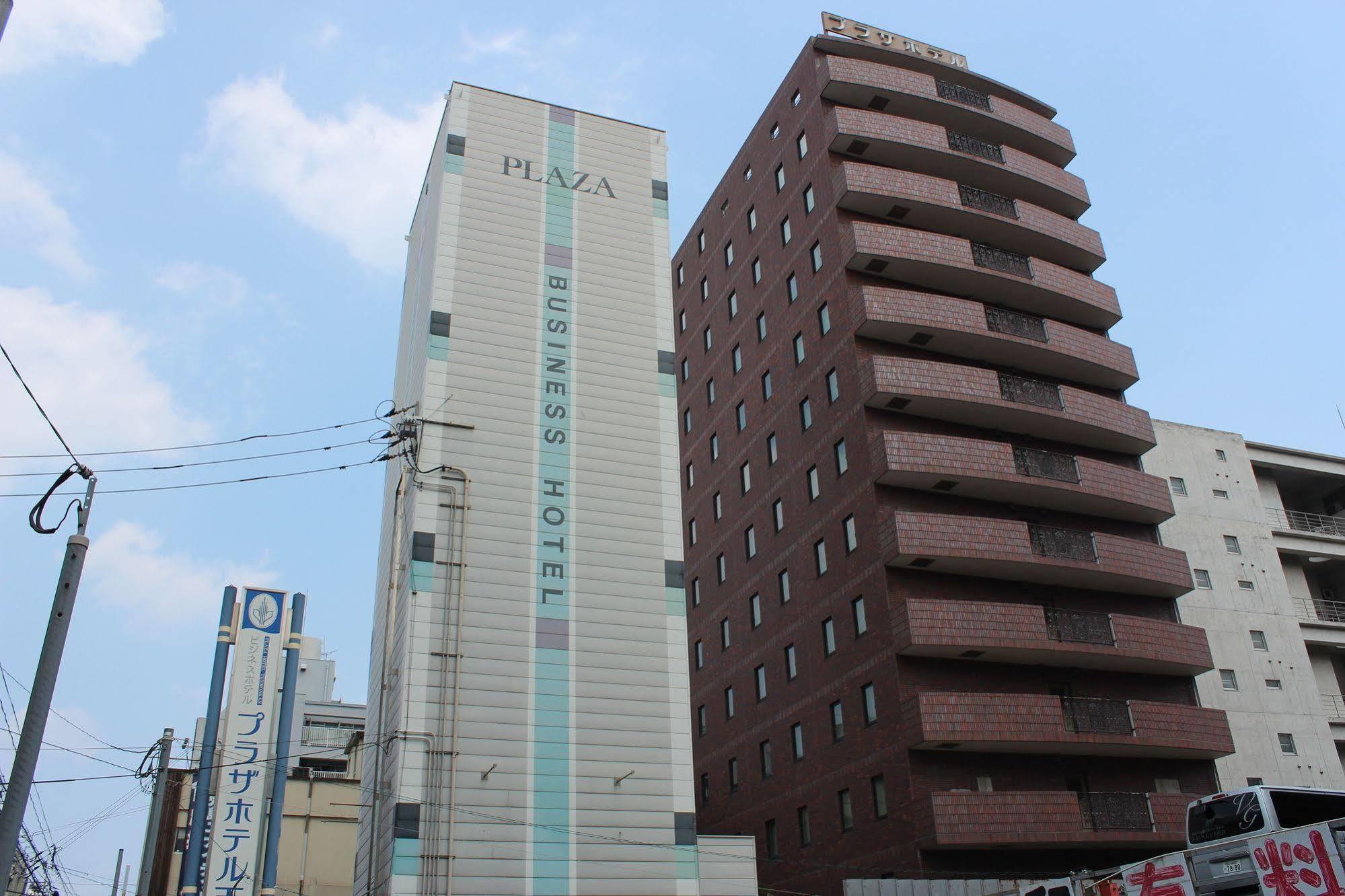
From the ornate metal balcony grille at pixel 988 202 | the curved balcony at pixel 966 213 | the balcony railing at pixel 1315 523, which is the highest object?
the ornate metal balcony grille at pixel 988 202

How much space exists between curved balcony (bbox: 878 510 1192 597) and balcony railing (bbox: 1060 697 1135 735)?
16.9ft

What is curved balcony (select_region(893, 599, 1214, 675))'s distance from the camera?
4066cm

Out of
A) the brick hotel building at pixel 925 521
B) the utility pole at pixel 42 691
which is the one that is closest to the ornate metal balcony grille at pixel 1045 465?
the brick hotel building at pixel 925 521

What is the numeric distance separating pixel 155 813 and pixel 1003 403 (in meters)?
33.6

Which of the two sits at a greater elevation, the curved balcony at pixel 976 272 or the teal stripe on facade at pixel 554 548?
the curved balcony at pixel 976 272

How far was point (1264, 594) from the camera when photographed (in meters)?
57.3

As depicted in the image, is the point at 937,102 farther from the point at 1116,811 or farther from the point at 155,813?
the point at 155,813

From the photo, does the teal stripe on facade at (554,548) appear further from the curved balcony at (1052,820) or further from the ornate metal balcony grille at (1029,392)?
the ornate metal balcony grille at (1029,392)

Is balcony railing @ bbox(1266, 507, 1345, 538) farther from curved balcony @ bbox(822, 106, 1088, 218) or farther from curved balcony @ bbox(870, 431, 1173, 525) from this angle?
curved balcony @ bbox(822, 106, 1088, 218)

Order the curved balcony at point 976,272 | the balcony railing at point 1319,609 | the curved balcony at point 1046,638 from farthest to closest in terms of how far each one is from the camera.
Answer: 1. the balcony railing at point 1319,609
2. the curved balcony at point 976,272
3. the curved balcony at point 1046,638

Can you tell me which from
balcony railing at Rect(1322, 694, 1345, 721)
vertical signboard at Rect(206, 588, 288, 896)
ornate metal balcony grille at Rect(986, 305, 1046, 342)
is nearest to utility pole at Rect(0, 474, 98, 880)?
vertical signboard at Rect(206, 588, 288, 896)

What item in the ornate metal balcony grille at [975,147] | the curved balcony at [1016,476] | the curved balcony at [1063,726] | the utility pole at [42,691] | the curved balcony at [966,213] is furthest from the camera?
the ornate metal balcony grille at [975,147]

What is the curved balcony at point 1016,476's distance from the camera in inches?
1713

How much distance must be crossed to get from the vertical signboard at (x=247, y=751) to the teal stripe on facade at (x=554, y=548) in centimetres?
640
